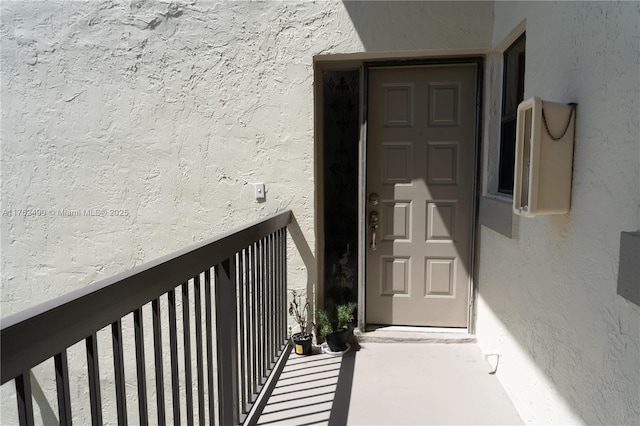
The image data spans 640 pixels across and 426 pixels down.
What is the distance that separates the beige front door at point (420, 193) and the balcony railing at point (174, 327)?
86 centimetres

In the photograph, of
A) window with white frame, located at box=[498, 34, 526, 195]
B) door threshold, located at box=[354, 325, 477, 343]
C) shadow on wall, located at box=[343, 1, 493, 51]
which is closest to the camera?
window with white frame, located at box=[498, 34, 526, 195]

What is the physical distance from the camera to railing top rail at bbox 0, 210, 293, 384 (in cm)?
74

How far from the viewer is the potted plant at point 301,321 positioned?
2898 mm

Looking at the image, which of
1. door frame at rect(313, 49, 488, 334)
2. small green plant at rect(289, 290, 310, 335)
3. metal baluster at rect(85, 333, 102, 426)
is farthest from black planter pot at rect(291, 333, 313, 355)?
metal baluster at rect(85, 333, 102, 426)

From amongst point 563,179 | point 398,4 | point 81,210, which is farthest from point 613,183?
point 81,210

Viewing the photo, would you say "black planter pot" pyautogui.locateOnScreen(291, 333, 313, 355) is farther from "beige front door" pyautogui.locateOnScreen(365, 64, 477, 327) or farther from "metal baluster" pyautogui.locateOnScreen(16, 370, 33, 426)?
"metal baluster" pyautogui.locateOnScreen(16, 370, 33, 426)

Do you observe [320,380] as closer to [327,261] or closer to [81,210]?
[327,261]

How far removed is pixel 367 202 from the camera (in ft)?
10.4

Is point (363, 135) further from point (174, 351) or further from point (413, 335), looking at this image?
point (174, 351)

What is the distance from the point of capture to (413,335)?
121 inches

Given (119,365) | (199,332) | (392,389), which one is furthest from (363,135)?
(119,365)

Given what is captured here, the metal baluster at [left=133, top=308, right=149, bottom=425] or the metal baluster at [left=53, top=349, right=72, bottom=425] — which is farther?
the metal baluster at [left=133, top=308, right=149, bottom=425]

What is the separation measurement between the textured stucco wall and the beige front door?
2.92 ft

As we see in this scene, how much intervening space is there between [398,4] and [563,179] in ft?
6.22
